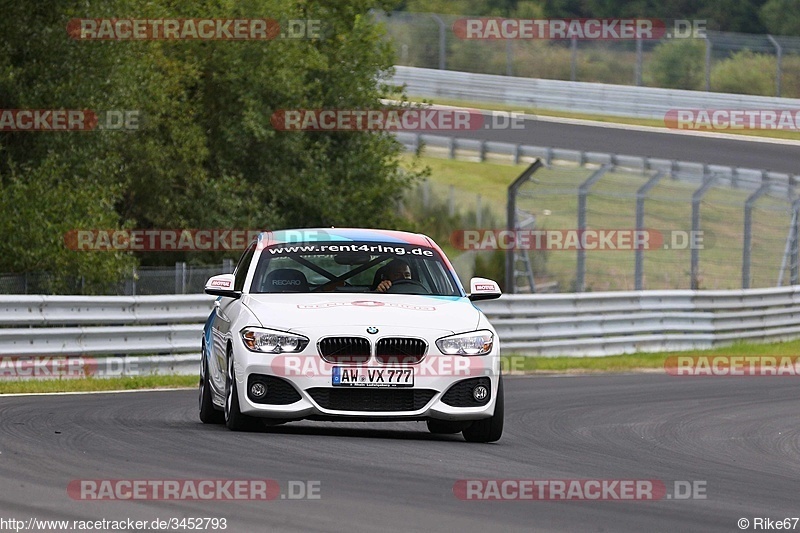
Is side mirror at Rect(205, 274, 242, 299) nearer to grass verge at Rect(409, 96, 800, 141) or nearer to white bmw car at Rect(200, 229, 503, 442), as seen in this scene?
white bmw car at Rect(200, 229, 503, 442)

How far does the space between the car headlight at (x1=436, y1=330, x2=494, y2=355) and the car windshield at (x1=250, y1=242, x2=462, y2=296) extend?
854 millimetres

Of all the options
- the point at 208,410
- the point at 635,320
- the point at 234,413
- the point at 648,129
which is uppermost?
the point at 648,129

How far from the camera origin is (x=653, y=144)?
125ft

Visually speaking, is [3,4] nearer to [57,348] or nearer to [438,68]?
[57,348]

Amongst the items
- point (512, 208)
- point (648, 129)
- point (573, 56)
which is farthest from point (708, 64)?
point (512, 208)

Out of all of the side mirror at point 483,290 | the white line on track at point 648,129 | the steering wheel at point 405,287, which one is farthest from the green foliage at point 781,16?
the steering wheel at point 405,287

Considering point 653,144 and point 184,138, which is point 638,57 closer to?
point 653,144

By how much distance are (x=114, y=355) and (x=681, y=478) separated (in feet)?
32.2

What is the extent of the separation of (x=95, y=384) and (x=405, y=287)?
5765 millimetres

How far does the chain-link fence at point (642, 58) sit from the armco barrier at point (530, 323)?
14.8 metres

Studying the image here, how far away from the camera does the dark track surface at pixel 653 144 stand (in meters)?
35.5

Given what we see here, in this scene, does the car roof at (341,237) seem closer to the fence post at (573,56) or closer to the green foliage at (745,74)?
the fence post at (573,56)

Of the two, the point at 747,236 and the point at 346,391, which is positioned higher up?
the point at 346,391

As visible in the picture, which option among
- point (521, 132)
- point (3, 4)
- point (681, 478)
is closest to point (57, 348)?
point (3, 4)
